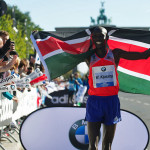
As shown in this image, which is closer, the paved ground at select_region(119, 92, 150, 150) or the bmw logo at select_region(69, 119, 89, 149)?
the bmw logo at select_region(69, 119, 89, 149)

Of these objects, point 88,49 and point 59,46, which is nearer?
point 88,49

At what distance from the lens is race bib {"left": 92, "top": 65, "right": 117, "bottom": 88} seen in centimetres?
455

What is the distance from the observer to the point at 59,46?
17.6 feet

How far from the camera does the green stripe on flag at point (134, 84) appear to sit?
5.64 m

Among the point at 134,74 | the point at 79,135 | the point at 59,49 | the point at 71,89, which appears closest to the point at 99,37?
the point at 59,49

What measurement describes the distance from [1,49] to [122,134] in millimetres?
2342

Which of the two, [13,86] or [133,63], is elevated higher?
[133,63]

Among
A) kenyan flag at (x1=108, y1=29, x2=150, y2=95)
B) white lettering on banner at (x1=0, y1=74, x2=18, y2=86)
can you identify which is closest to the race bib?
kenyan flag at (x1=108, y1=29, x2=150, y2=95)

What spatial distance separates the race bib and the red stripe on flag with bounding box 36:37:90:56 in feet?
2.45

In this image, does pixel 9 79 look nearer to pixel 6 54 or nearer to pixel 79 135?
pixel 6 54

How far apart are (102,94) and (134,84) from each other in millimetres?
1347

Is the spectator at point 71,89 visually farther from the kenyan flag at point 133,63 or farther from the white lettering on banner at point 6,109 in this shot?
the kenyan flag at point 133,63

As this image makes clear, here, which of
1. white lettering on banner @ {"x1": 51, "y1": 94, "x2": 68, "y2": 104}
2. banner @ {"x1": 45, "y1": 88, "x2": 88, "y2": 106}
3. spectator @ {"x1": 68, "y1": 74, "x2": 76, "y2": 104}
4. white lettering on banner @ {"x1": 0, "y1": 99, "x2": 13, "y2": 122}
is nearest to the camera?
white lettering on banner @ {"x1": 0, "y1": 99, "x2": 13, "y2": 122}

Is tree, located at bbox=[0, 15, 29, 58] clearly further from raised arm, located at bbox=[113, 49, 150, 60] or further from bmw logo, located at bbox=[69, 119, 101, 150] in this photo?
raised arm, located at bbox=[113, 49, 150, 60]
